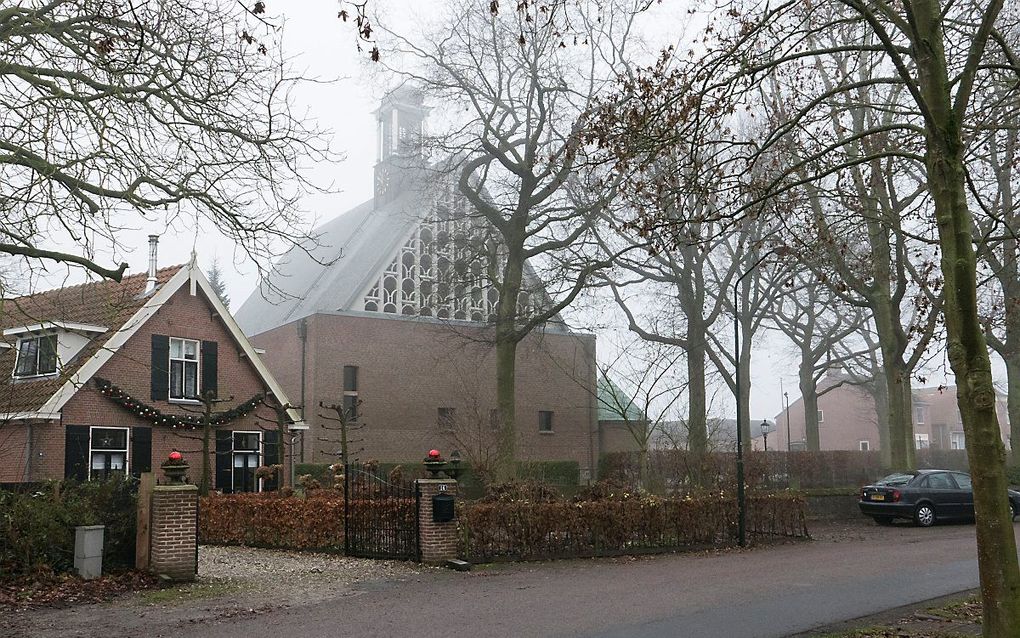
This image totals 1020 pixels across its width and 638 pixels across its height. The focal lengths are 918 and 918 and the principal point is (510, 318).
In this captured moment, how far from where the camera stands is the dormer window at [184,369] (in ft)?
93.0

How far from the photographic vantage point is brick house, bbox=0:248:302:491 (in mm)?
24438

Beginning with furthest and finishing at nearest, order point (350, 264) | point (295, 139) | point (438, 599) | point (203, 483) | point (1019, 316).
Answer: point (350, 264)
point (203, 483)
point (1019, 316)
point (295, 139)
point (438, 599)

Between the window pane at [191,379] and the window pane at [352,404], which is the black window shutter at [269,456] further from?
the window pane at [352,404]

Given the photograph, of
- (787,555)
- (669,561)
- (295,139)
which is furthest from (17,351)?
(787,555)

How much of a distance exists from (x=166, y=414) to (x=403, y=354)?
1595 cm

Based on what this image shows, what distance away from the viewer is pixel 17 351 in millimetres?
23500

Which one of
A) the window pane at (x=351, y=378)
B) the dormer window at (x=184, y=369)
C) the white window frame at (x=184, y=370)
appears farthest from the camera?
the window pane at (x=351, y=378)

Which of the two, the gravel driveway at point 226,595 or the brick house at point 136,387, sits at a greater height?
the brick house at point 136,387

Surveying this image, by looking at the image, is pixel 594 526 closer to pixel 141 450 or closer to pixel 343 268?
pixel 141 450

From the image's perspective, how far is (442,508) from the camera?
51.7ft

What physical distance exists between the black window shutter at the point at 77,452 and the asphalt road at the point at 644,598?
14753 millimetres

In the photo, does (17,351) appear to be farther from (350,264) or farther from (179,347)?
(350,264)

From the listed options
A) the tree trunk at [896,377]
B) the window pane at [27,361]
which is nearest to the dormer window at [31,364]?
the window pane at [27,361]

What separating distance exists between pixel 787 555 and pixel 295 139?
39.0 feet
